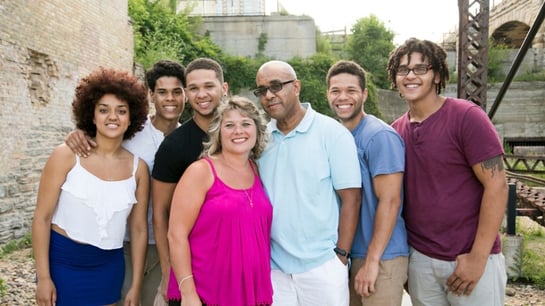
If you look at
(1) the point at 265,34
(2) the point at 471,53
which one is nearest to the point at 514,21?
(1) the point at 265,34

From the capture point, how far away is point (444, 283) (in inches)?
110

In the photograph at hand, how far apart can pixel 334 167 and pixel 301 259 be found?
0.63 metres

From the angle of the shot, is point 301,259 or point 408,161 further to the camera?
point 408,161

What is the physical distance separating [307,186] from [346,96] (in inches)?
34.3

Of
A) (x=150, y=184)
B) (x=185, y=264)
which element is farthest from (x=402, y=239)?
(x=150, y=184)

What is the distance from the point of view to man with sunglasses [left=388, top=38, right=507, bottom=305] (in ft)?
8.56

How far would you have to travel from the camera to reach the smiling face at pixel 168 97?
353 cm

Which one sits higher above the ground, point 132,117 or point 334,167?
point 132,117

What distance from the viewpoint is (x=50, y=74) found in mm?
9789

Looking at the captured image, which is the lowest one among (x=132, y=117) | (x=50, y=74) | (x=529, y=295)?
(x=529, y=295)

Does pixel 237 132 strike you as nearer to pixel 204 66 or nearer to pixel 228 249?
pixel 228 249

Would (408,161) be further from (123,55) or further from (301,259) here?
(123,55)

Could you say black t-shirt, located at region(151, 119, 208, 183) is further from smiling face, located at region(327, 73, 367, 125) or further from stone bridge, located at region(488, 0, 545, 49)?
stone bridge, located at region(488, 0, 545, 49)

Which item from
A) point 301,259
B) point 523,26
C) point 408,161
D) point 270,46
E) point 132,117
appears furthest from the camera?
point 523,26
